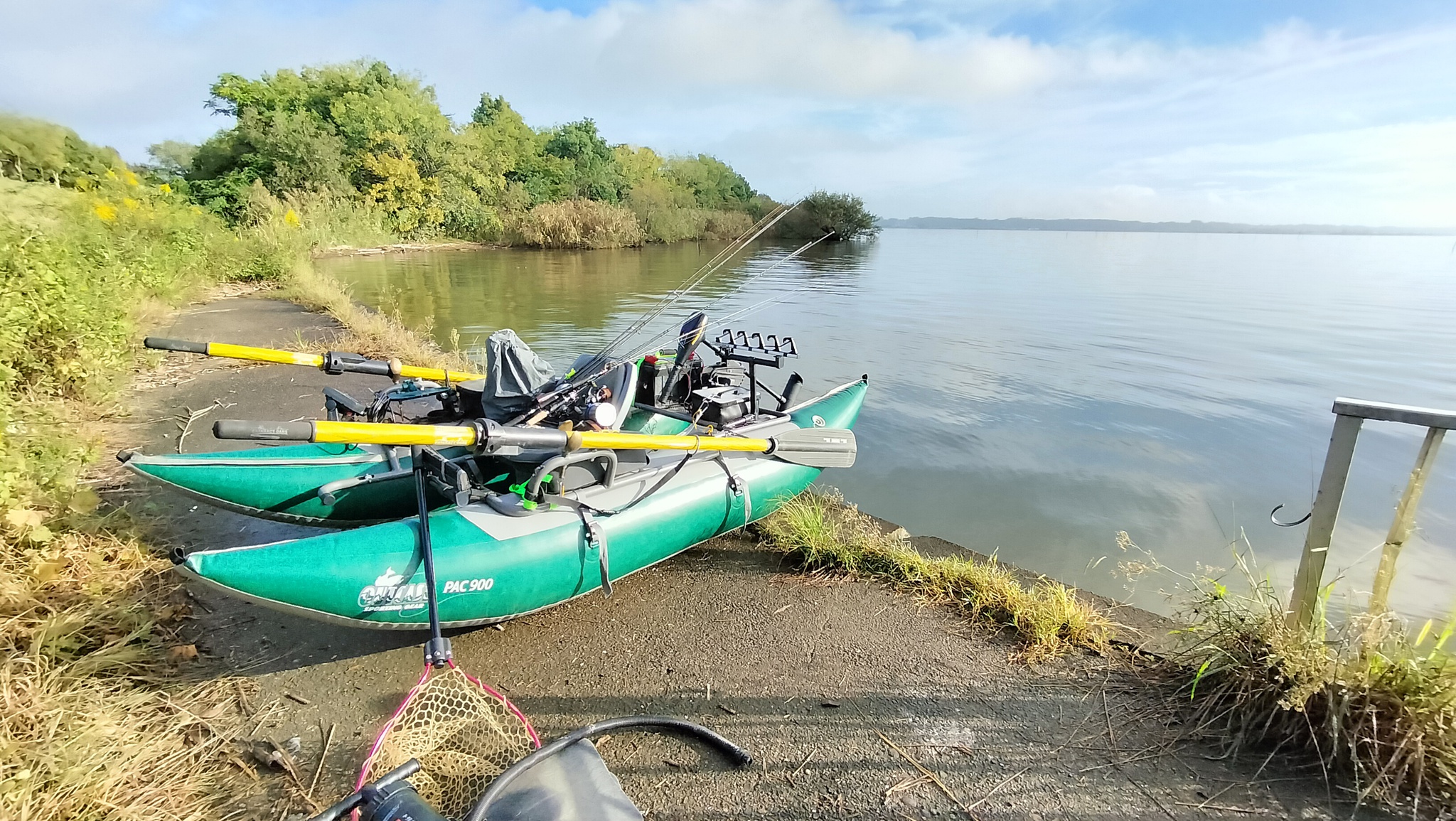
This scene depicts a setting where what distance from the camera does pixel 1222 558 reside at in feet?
18.7

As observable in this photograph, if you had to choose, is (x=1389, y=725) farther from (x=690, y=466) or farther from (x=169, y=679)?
(x=169, y=679)

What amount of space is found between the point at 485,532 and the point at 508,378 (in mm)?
1202

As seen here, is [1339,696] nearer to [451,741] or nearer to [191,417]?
[451,741]

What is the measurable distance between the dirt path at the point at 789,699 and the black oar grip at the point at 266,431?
1365 millimetres

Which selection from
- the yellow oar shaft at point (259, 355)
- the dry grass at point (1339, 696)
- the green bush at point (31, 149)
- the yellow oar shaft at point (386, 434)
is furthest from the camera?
the green bush at point (31, 149)

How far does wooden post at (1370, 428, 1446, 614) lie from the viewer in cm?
255

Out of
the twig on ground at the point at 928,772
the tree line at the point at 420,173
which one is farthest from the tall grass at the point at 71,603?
the tree line at the point at 420,173

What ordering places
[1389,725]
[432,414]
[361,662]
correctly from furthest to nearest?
1. [432,414]
2. [361,662]
3. [1389,725]

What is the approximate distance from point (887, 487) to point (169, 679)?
5.77 meters

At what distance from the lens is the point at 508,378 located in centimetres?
440

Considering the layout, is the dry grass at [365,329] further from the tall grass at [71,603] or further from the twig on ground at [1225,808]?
the twig on ground at [1225,808]

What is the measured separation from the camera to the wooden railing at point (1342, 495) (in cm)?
254

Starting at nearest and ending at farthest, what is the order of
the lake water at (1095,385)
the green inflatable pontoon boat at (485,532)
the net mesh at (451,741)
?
the net mesh at (451,741) → the green inflatable pontoon boat at (485,532) → the lake water at (1095,385)

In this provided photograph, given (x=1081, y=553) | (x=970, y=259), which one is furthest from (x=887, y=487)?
(x=970, y=259)
